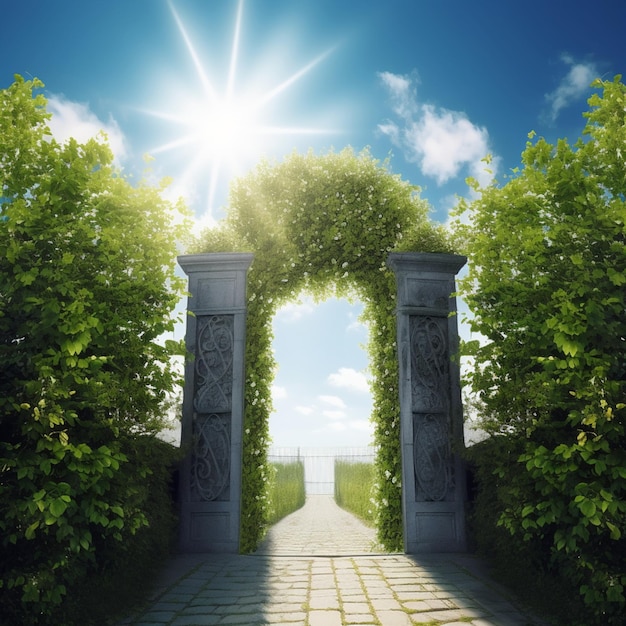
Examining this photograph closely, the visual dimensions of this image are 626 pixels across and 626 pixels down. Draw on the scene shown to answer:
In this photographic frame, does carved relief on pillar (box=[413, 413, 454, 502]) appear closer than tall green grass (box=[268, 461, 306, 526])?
Yes

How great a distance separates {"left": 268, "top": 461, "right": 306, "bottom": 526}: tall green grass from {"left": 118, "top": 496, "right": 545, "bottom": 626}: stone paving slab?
5.25 meters

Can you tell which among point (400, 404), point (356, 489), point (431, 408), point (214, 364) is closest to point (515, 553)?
point (431, 408)

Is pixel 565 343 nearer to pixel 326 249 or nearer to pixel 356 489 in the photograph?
pixel 326 249

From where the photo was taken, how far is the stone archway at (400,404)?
305 inches

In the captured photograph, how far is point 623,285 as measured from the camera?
4.97 metres

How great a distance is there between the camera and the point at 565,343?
15.4 ft

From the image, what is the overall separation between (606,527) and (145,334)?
4.26 m

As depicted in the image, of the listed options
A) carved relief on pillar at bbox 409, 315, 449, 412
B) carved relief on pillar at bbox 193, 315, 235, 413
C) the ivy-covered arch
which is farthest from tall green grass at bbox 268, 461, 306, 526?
carved relief on pillar at bbox 409, 315, 449, 412

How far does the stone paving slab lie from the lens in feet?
15.8

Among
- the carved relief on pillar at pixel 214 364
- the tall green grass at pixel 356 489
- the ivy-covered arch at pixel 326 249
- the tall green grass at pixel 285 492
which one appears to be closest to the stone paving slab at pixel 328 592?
the ivy-covered arch at pixel 326 249

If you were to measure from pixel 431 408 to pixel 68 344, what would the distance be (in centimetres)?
505

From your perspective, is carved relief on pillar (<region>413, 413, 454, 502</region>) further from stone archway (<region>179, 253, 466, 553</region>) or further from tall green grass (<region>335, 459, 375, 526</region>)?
tall green grass (<region>335, 459, 375, 526</region>)

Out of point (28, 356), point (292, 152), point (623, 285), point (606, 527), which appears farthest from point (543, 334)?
point (292, 152)

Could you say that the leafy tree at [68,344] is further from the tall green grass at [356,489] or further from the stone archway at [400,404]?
the tall green grass at [356,489]
